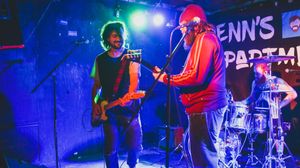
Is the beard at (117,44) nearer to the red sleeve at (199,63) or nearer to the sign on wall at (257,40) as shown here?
the red sleeve at (199,63)

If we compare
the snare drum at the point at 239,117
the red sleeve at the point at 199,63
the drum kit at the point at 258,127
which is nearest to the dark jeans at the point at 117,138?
the red sleeve at the point at 199,63

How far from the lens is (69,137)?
684cm

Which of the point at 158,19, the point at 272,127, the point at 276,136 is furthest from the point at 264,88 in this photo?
the point at 158,19

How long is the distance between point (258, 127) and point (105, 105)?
3279mm

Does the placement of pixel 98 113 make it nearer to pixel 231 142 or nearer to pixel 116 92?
pixel 116 92

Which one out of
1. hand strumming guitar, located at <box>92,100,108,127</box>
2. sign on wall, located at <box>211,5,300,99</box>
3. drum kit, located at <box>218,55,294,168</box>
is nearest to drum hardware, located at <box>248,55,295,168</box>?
drum kit, located at <box>218,55,294,168</box>

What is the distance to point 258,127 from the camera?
19.4ft

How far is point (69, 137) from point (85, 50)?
2.04 metres

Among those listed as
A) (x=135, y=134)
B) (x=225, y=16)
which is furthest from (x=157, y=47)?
(x=135, y=134)

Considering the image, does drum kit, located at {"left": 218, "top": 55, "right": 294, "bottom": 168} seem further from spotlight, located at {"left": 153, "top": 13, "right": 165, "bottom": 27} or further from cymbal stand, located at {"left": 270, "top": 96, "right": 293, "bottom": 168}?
spotlight, located at {"left": 153, "top": 13, "right": 165, "bottom": 27}

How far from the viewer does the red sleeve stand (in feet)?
9.82

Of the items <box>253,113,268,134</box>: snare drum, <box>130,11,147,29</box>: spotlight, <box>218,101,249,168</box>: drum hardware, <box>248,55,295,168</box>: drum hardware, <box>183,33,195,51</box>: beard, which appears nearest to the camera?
<box>183,33,195,51</box>: beard

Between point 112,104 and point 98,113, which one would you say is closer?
point 112,104

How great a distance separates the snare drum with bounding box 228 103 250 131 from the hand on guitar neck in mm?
2884
